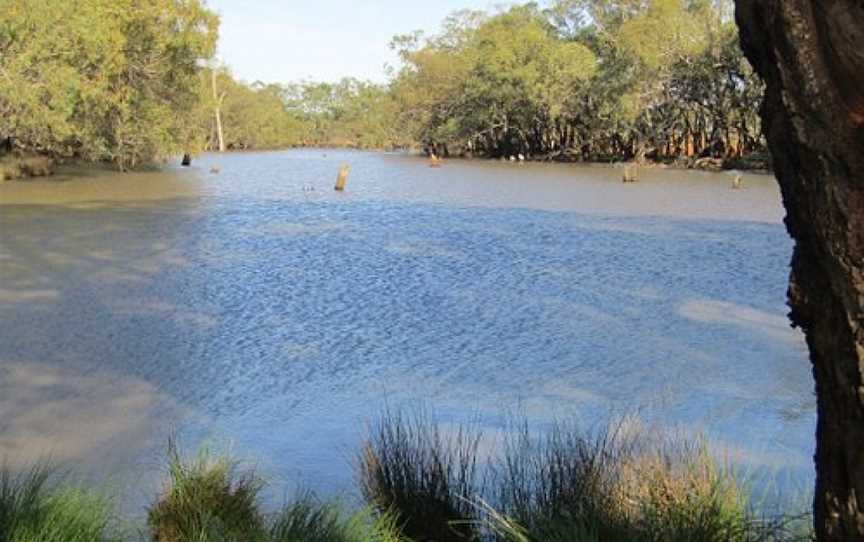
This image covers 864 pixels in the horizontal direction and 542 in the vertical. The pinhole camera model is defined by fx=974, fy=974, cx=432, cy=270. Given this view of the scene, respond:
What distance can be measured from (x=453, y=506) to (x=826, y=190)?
226cm

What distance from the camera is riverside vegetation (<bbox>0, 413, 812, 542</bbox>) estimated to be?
3.20m

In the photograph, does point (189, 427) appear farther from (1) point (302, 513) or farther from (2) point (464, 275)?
(2) point (464, 275)

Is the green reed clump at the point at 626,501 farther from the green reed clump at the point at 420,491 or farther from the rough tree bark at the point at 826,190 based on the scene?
the rough tree bark at the point at 826,190

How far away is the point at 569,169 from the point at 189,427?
121 ft

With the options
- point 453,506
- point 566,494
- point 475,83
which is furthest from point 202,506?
point 475,83

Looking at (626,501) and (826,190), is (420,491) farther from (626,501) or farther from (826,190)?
(826,190)

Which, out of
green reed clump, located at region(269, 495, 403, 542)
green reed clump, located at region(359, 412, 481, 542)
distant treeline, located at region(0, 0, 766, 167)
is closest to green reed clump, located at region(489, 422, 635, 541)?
green reed clump, located at region(359, 412, 481, 542)

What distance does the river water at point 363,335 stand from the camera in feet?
19.1

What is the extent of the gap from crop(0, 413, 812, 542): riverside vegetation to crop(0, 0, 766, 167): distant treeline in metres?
22.3

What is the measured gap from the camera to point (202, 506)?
3.88 meters

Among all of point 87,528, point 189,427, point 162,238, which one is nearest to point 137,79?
point 162,238

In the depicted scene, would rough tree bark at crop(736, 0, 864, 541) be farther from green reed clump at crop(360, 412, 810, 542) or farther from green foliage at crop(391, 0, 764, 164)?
green foliage at crop(391, 0, 764, 164)

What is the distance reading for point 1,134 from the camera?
93.1 ft

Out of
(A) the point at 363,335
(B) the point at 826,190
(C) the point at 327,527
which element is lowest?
(A) the point at 363,335
